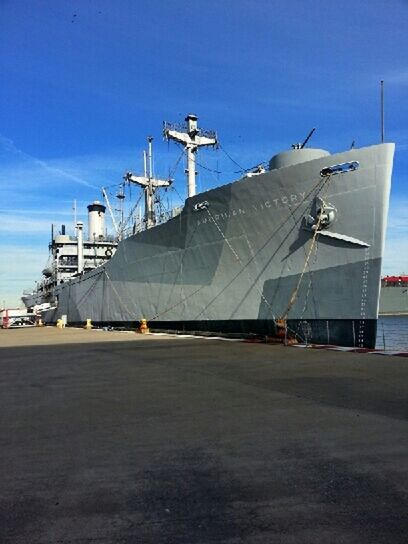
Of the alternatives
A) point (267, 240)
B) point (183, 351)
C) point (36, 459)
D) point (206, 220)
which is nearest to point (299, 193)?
point (267, 240)

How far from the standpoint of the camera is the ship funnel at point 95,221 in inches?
1652

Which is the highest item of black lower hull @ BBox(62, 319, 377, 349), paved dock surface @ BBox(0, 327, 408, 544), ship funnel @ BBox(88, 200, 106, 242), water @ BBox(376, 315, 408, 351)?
ship funnel @ BBox(88, 200, 106, 242)

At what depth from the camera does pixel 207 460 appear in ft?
13.4

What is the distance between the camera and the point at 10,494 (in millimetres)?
3420

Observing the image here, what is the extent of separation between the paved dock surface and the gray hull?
6.77m

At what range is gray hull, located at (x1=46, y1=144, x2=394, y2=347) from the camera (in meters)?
14.8

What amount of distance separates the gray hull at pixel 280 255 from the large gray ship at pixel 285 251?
3 cm

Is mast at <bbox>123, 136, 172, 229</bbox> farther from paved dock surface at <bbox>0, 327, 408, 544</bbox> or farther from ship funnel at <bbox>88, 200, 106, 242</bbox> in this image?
paved dock surface at <bbox>0, 327, 408, 544</bbox>

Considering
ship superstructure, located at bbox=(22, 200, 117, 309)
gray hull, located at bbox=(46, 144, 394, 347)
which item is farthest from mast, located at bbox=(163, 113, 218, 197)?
ship superstructure, located at bbox=(22, 200, 117, 309)

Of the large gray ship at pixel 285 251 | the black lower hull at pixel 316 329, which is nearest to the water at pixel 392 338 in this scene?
the black lower hull at pixel 316 329

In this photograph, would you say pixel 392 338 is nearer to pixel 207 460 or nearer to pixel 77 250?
pixel 77 250

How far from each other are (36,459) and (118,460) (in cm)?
73

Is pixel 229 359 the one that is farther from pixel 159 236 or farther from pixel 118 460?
pixel 159 236

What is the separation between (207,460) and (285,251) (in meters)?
12.9
